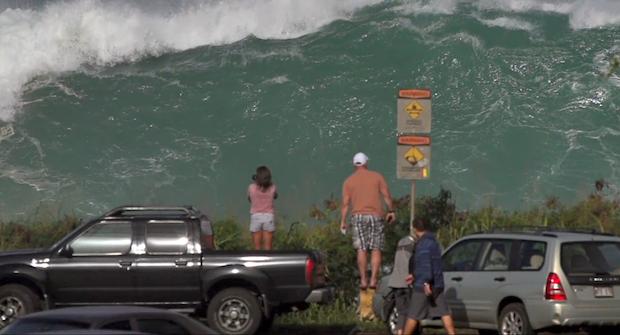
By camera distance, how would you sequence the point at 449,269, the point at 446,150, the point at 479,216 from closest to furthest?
1. the point at 449,269
2. the point at 479,216
3. the point at 446,150

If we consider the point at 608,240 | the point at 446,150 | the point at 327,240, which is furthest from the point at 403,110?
the point at 446,150

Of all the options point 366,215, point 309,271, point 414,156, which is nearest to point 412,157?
point 414,156

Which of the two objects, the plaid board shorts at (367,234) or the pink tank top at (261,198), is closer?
→ the plaid board shorts at (367,234)

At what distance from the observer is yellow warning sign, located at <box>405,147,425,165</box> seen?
22078 mm

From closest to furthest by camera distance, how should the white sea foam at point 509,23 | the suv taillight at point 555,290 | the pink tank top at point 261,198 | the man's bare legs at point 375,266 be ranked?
the suv taillight at point 555,290, the man's bare legs at point 375,266, the pink tank top at point 261,198, the white sea foam at point 509,23

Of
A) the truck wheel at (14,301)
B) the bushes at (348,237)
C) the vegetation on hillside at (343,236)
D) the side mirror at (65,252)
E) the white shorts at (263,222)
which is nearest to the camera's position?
the truck wheel at (14,301)

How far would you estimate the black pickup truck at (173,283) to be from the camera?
1928 centimetres

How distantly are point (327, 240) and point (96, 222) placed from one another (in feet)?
15.7

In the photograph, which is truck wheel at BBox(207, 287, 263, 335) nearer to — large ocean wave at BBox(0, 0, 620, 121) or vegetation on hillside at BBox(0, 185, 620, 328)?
vegetation on hillside at BBox(0, 185, 620, 328)

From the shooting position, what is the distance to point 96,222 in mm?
19578

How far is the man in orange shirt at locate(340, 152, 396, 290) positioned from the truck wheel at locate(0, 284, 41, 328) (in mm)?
4669

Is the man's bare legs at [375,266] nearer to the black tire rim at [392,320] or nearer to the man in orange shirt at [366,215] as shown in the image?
the man in orange shirt at [366,215]

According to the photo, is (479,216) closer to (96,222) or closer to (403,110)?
(403,110)

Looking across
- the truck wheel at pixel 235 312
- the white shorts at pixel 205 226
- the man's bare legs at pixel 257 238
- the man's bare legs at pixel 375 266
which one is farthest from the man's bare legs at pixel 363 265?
Answer: the truck wheel at pixel 235 312
